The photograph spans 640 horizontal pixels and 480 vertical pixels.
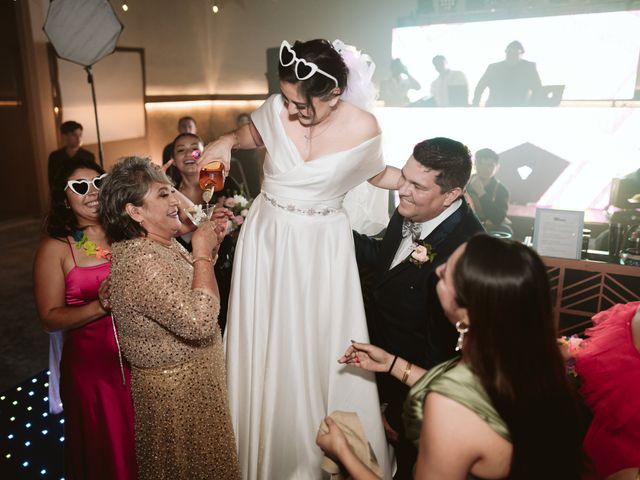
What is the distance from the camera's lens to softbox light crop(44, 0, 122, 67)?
17.0ft

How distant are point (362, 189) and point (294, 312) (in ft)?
3.31

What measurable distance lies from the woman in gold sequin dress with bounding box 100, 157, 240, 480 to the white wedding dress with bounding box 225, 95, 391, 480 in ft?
0.56

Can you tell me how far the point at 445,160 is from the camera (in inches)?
77.8

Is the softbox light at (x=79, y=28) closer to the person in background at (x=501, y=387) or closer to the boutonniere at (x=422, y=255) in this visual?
the boutonniere at (x=422, y=255)

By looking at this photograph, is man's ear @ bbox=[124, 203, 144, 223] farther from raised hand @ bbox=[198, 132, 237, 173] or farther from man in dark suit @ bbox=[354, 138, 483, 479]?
man in dark suit @ bbox=[354, 138, 483, 479]

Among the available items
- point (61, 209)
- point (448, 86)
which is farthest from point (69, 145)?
point (448, 86)

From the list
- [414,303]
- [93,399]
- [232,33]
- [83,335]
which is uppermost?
[232,33]

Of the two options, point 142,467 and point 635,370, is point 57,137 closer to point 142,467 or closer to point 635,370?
point 142,467

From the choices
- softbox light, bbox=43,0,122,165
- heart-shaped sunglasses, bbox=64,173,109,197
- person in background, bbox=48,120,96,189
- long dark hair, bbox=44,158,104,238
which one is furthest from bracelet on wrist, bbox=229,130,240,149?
person in background, bbox=48,120,96,189

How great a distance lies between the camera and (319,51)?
1.69m

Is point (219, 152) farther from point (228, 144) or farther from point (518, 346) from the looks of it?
point (518, 346)

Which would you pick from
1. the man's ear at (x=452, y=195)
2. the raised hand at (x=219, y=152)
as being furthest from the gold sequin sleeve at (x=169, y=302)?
the man's ear at (x=452, y=195)

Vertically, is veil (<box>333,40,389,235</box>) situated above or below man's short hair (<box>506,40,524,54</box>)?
below

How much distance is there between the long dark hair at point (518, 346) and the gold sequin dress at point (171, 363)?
2.99 feet
